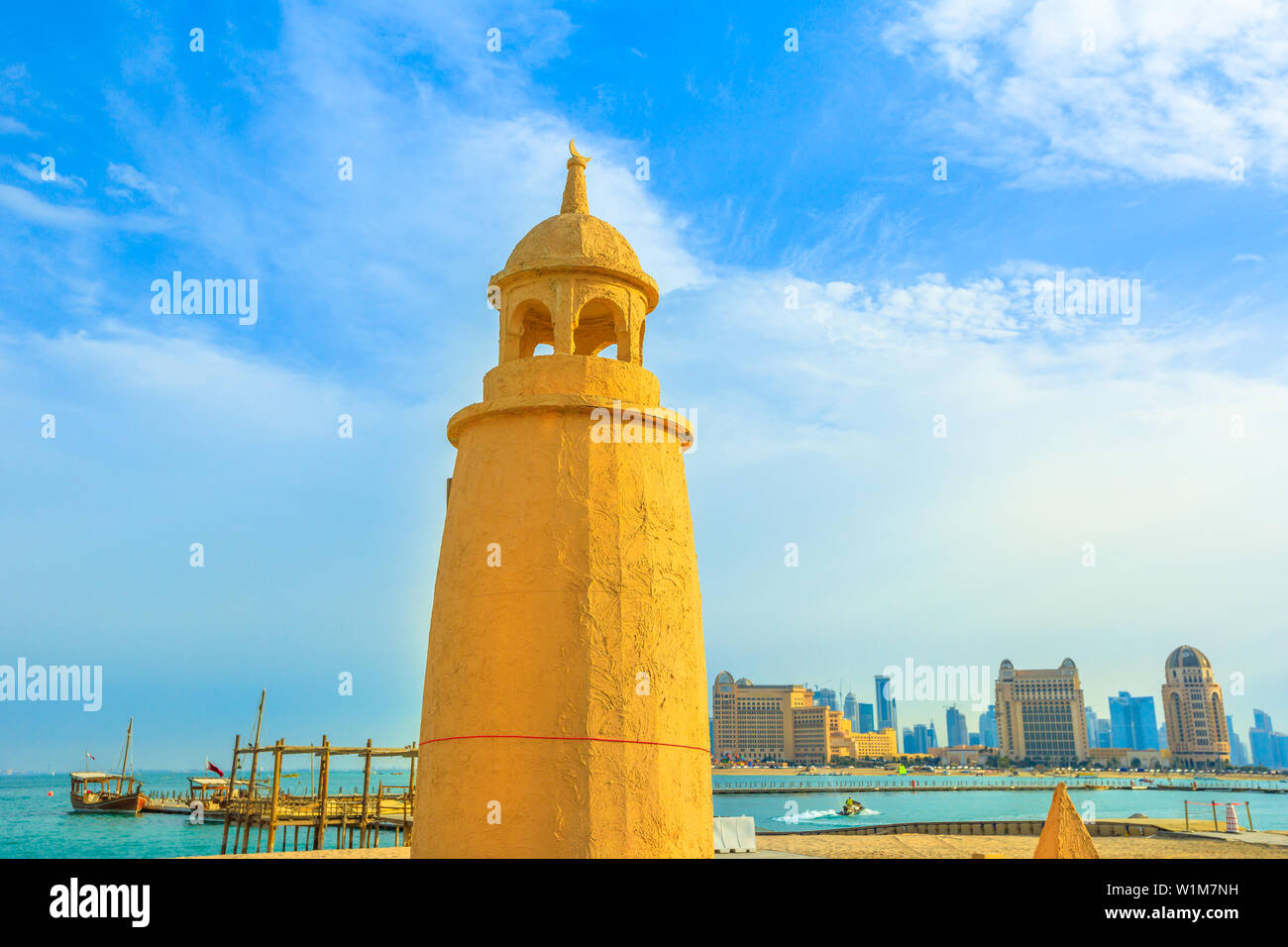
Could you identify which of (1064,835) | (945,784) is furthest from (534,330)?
(945,784)

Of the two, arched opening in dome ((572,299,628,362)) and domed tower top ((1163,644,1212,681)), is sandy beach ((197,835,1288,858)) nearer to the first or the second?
arched opening in dome ((572,299,628,362))

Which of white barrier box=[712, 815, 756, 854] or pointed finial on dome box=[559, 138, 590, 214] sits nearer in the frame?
pointed finial on dome box=[559, 138, 590, 214]

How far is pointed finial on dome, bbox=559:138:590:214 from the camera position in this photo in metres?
9.23

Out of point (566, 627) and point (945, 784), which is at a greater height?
point (945, 784)

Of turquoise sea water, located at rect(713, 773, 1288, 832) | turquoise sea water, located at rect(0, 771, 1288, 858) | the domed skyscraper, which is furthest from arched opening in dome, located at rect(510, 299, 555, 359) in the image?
the domed skyscraper

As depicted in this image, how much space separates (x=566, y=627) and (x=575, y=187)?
4448 millimetres

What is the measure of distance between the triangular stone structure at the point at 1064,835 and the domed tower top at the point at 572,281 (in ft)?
17.0

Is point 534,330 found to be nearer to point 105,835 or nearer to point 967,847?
point 967,847

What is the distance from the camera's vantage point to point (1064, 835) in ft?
24.5

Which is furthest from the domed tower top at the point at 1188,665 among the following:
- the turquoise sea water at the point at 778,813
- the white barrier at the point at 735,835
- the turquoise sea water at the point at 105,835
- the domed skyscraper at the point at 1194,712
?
the white barrier at the point at 735,835

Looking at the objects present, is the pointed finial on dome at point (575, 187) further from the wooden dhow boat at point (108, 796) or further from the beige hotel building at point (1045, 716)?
the beige hotel building at point (1045, 716)

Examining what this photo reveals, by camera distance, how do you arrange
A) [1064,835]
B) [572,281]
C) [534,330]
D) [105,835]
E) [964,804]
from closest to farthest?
1. [1064,835]
2. [572,281]
3. [534,330]
4. [105,835]
5. [964,804]
